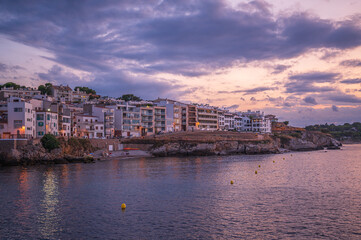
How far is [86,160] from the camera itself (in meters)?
94.8

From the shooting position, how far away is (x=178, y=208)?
3850 cm

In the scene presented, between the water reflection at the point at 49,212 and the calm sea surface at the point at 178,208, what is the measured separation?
0.29 ft

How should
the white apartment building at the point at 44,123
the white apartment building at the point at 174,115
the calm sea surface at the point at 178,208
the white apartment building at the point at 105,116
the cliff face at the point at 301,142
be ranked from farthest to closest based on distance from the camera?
the cliff face at the point at 301,142, the white apartment building at the point at 174,115, the white apartment building at the point at 105,116, the white apartment building at the point at 44,123, the calm sea surface at the point at 178,208

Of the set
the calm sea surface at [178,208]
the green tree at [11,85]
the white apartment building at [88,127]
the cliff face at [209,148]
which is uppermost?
the green tree at [11,85]

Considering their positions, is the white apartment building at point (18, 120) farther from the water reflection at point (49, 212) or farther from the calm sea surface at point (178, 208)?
the water reflection at point (49, 212)

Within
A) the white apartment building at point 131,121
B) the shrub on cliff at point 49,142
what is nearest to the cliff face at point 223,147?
the white apartment building at point 131,121

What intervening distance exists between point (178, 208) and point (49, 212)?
569 inches

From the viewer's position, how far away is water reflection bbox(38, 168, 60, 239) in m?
30.7

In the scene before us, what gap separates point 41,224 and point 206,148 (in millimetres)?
103822

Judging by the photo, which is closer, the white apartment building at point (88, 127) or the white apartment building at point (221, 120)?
the white apartment building at point (88, 127)

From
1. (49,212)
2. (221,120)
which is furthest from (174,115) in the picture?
(49,212)

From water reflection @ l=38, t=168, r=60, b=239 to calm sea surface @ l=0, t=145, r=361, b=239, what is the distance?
3.5 inches

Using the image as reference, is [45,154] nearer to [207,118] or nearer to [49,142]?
[49,142]

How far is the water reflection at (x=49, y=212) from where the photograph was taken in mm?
30745
